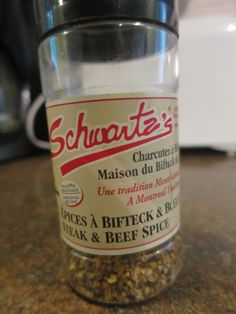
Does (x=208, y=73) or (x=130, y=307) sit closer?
(x=130, y=307)

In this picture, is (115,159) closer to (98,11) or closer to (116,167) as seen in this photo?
(116,167)

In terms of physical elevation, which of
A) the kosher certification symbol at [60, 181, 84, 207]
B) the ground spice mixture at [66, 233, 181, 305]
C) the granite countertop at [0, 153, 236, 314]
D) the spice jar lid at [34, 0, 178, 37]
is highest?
the spice jar lid at [34, 0, 178, 37]

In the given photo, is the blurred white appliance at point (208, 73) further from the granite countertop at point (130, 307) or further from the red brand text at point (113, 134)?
the red brand text at point (113, 134)

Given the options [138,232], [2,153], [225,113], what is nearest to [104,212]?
[138,232]

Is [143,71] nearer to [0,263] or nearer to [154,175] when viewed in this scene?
[154,175]

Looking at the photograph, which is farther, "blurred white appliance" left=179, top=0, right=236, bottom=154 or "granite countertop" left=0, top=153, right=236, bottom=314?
"blurred white appliance" left=179, top=0, right=236, bottom=154

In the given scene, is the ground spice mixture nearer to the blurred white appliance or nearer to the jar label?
the jar label

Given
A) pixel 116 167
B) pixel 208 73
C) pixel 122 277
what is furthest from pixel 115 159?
pixel 208 73

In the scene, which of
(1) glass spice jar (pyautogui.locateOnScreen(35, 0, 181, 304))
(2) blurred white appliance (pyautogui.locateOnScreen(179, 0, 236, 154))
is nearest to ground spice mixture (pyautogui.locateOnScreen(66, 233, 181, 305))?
(1) glass spice jar (pyautogui.locateOnScreen(35, 0, 181, 304))
